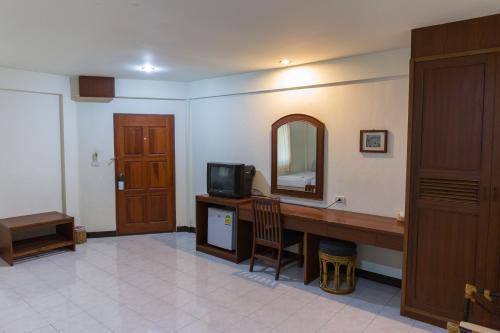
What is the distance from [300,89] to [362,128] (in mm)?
947

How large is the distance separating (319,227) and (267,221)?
0.61m

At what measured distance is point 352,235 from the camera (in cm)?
335

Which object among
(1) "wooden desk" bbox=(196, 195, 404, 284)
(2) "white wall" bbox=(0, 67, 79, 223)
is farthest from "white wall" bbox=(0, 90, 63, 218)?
(1) "wooden desk" bbox=(196, 195, 404, 284)

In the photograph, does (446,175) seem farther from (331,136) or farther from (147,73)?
(147,73)

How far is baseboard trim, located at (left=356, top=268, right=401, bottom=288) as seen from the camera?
367 cm

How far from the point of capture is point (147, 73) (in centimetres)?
491

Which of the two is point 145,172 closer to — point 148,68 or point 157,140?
point 157,140

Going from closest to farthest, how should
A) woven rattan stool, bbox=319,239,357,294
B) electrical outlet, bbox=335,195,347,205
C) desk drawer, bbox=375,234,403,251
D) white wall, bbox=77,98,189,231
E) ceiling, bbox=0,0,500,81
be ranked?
ceiling, bbox=0,0,500,81 < desk drawer, bbox=375,234,403,251 < woven rattan stool, bbox=319,239,357,294 < electrical outlet, bbox=335,195,347,205 < white wall, bbox=77,98,189,231

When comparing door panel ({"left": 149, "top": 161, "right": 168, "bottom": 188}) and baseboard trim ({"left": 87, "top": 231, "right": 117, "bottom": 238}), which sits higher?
door panel ({"left": 149, "top": 161, "right": 168, "bottom": 188})

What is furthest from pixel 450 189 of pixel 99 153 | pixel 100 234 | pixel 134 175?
pixel 100 234

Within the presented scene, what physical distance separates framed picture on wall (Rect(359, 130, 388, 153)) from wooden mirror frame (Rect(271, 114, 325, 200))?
19.3 inches

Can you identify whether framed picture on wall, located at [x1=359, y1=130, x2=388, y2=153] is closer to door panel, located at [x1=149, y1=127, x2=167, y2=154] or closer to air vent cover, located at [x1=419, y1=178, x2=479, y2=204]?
air vent cover, located at [x1=419, y1=178, x2=479, y2=204]

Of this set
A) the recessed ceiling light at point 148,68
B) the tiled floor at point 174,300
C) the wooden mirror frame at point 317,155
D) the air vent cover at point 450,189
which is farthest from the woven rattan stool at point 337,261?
the recessed ceiling light at point 148,68

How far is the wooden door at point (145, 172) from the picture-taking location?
5488 mm
